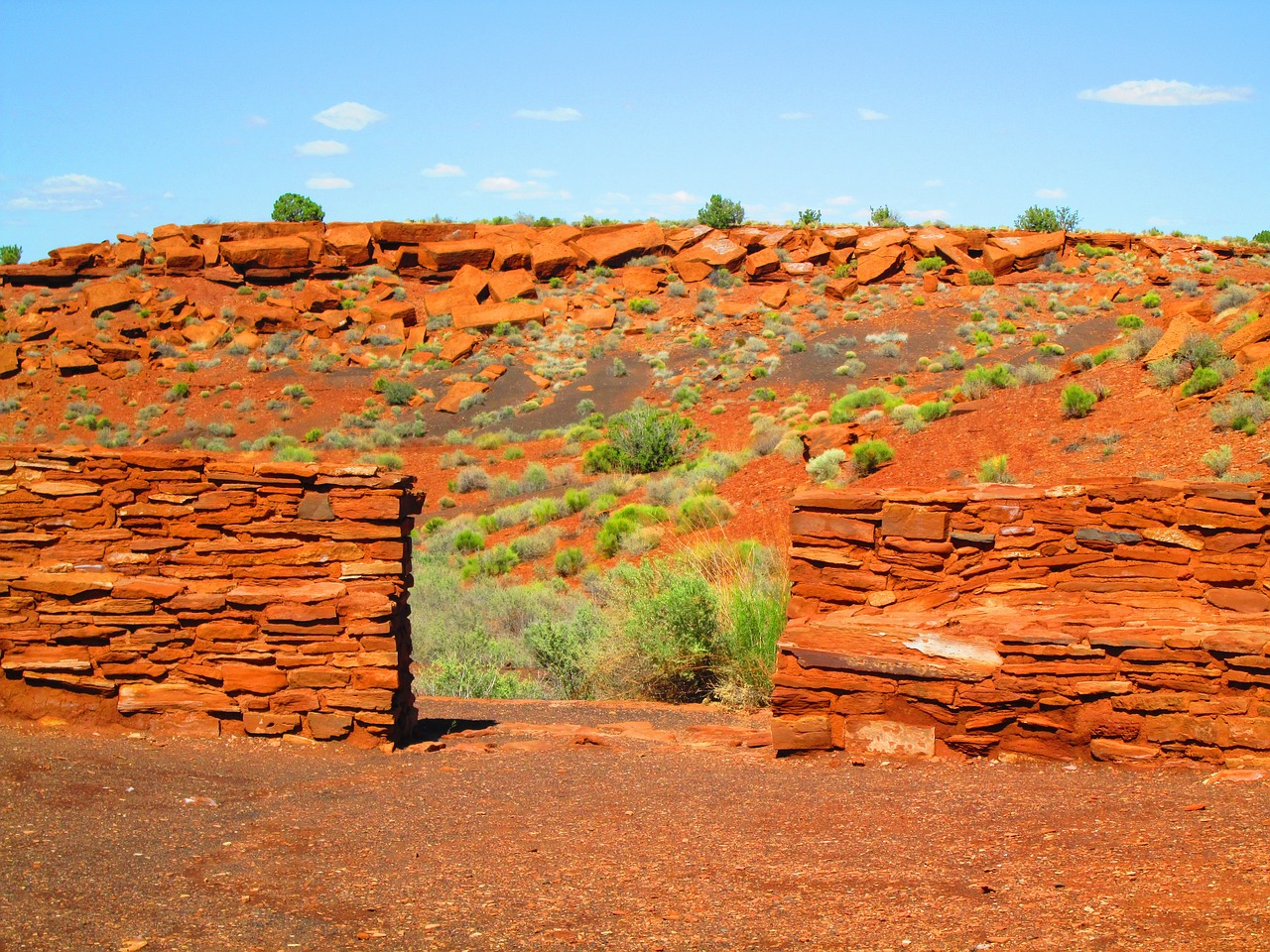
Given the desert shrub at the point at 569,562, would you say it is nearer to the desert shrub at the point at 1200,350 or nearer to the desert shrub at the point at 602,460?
the desert shrub at the point at 602,460

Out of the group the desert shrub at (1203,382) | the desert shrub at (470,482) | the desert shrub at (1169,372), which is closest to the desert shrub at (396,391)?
the desert shrub at (470,482)

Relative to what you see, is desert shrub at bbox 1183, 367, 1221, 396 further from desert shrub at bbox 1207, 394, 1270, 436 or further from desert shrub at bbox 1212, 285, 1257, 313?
desert shrub at bbox 1212, 285, 1257, 313

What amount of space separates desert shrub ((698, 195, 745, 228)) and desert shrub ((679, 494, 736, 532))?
30.3 m

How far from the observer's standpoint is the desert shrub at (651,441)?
1026 inches

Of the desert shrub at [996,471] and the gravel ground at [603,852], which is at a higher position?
the desert shrub at [996,471]

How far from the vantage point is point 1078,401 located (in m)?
19.2

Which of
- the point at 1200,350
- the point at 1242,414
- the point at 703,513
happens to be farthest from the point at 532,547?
the point at 1200,350

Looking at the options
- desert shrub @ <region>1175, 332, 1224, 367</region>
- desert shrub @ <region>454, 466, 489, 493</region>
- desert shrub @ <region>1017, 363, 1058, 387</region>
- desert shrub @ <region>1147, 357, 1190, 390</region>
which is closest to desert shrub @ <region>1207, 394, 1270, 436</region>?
desert shrub @ <region>1175, 332, 1224, 367</region>

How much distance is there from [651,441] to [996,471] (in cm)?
1002

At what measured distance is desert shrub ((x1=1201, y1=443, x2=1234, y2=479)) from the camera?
49.2 feet

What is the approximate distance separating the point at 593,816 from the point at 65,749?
11.1 feet

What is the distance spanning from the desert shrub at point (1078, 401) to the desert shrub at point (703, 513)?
6008mm

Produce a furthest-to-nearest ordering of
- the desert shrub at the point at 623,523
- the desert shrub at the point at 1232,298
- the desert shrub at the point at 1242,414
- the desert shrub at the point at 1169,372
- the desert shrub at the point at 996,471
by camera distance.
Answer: the desert shrub at the point at 1232,298 < the desert shrub at the point at 623,523 < the desert shrub at the point at 1169,372 < the desert shrub at the point at 996,471 < the desert shrub at the point at 1242,414

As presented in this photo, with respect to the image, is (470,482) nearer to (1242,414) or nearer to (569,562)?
(569,562)
